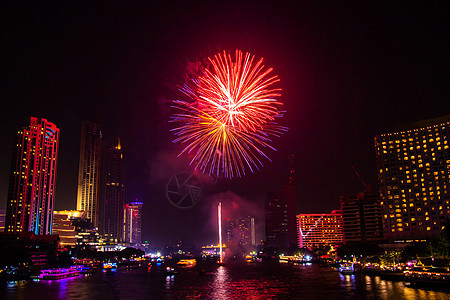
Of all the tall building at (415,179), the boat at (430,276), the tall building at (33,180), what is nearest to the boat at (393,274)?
the boat at (430,276)

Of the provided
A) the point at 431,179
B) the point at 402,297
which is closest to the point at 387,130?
the point at 431,179

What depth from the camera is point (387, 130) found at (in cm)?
14575

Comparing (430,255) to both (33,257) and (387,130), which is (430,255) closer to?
(387,130)

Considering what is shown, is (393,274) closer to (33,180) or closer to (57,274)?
(57,274)

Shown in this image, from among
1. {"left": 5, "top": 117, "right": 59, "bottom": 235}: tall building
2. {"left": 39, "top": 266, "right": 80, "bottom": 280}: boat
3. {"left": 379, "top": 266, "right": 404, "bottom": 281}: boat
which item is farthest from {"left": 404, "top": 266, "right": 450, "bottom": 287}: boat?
{"left": 5, "top": 117, "right": 59, "bottom": 235}: tall building

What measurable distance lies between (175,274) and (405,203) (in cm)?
7897

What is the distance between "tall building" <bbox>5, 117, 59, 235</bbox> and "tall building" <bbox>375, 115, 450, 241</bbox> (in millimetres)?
131370

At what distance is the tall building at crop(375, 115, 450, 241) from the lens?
130 metres

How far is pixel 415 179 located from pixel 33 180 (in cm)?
14181

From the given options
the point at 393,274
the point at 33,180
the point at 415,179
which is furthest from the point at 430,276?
the point at 33,180

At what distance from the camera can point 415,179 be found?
136 metres

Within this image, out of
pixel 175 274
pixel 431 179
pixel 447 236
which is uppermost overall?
pixel 431 179

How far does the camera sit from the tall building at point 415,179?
12975 cm

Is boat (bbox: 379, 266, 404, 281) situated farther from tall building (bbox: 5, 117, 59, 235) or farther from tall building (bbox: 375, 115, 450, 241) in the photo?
tall building (bbox: 5, 117, 59, 235)
